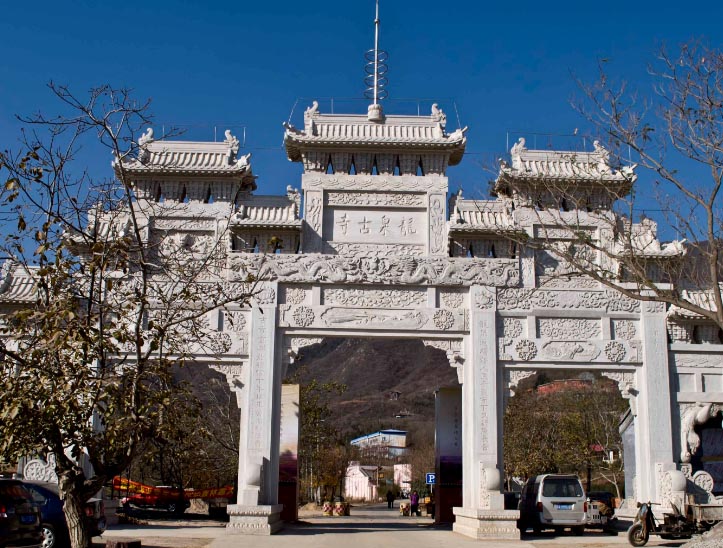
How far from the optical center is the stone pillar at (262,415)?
14.7 meters

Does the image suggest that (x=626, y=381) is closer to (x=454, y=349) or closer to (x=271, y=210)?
(x=454, y=349)

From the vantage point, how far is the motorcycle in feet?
38.9

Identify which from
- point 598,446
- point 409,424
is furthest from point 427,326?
point 409,424

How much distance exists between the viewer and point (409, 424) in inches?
2562

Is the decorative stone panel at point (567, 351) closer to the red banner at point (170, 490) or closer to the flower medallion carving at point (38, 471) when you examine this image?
the flower medallion carving at point (38, 471)

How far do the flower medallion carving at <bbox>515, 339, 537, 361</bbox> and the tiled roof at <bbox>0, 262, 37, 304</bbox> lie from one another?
9391 millimetres

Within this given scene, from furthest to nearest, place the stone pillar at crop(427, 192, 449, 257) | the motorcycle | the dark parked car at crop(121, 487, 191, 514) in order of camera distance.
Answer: the dark parked car at crop(121, 487, 191, 514) < the stone pillar at crop(427, 192, 449, 257) < the motorcycle

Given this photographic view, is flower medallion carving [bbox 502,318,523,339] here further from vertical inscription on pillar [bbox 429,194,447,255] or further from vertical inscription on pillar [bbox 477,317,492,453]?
vertical inscription on pillar [bbox 429,194,447,255]

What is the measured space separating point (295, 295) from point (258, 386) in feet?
6.11

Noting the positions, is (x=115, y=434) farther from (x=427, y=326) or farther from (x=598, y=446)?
(x=598, y=446)

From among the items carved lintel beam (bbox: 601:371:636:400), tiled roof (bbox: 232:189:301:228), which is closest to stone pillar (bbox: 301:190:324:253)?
tiled roof (bbox: 232:189:301:228)

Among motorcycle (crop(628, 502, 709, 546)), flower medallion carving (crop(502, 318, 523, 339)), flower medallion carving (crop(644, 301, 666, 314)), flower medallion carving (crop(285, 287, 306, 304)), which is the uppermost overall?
flower medallion carving (crop(285, 287, 306, 304))

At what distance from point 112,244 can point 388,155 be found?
9308 millimetres

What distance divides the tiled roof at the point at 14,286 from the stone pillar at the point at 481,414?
337 inches
